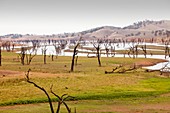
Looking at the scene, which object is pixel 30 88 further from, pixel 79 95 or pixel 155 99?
pixel 155 99

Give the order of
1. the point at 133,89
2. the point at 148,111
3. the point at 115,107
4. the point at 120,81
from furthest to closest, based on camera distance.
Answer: the point at 120,81 < the point at 133,89 < the point at 115,107 < the point at 148,111

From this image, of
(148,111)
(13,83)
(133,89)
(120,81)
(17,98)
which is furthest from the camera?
(120,81)

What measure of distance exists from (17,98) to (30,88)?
5.92m

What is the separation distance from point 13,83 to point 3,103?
12.7 meters

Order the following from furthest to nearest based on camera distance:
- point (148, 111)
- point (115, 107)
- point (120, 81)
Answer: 1. point (120, 81)
2. point (115, 107)
3. point (148, 111)

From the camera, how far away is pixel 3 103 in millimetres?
38219

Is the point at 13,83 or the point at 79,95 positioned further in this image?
the point at 13,83

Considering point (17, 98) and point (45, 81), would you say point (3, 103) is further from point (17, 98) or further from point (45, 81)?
point (45, 81)

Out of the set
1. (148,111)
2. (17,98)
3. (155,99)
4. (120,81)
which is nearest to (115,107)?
(148,111)

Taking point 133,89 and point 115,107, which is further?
point 133,89

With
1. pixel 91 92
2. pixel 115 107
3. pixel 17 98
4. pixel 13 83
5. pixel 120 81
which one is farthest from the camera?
pixel 120 81

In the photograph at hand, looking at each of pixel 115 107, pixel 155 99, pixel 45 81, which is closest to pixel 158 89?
pixel 155 99

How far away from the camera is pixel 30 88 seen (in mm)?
46562

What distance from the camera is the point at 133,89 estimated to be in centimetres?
4744
